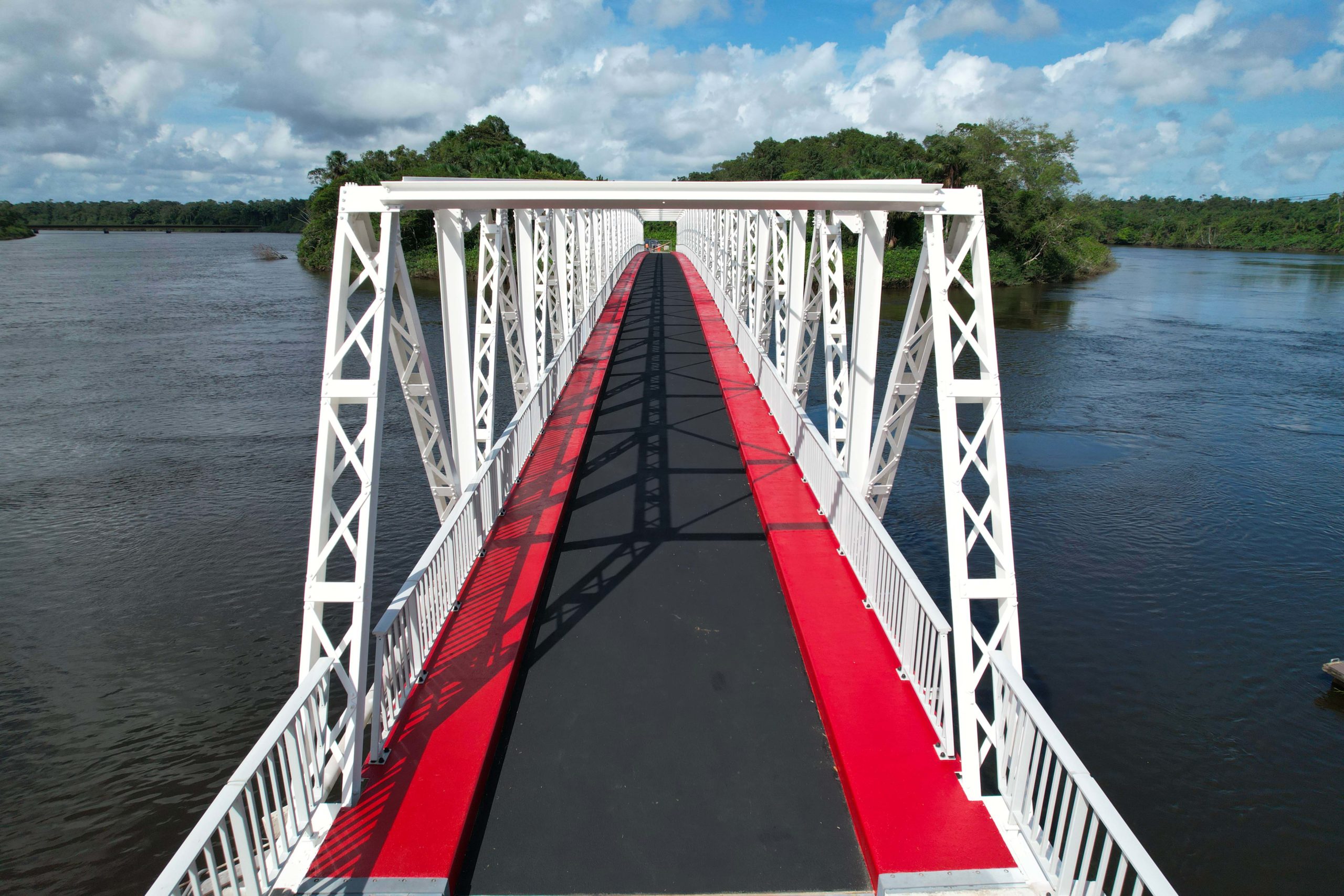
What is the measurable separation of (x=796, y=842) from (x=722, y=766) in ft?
2.53

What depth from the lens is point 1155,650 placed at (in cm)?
1114

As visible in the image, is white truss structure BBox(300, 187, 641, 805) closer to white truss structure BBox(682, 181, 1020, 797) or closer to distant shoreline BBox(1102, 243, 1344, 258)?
white truss structure BBox(682, 181, 1020, 797)

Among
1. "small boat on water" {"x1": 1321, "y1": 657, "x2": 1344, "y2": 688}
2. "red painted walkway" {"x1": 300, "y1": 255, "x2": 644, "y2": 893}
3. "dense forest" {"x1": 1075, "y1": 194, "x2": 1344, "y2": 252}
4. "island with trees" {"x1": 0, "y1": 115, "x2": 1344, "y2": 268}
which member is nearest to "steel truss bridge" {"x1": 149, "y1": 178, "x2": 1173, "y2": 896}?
"red painted walkway" {"x1": 300, "y1": 255, "x2": 644, "y2": 893}

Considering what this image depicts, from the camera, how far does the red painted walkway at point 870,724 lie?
4426mm

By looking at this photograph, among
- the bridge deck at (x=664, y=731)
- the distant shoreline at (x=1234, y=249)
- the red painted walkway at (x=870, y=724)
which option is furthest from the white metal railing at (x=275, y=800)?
the distant shoreline at (x=1234, y=249)

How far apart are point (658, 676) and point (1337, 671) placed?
9.39 metres

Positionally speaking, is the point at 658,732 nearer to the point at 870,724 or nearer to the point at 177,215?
the point at 870,724

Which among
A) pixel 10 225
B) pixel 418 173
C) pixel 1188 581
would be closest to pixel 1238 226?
pixel 418 173

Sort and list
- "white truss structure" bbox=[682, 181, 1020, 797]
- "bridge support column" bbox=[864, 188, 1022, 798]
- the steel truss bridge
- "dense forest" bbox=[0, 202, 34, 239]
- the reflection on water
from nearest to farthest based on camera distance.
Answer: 1. the steel truss bridge
2. "bridge support column" bbox=[864, 188, 1022, 798]
3. "white truss structure" bbox=[682, 181, 1020, 797]
4. the reflection on water
5. "dense forest" bbox=[0, 202, 34, 239]

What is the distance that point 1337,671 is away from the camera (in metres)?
10.1

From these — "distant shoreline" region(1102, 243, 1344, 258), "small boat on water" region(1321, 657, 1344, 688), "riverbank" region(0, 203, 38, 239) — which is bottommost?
"small boat on water" region(1321, 657, 1344, 688)

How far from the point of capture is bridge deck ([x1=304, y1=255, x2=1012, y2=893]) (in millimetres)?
4473

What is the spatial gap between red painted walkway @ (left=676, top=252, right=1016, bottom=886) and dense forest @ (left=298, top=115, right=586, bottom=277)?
45290 millimetres

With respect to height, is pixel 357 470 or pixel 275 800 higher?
pixel 357 470
